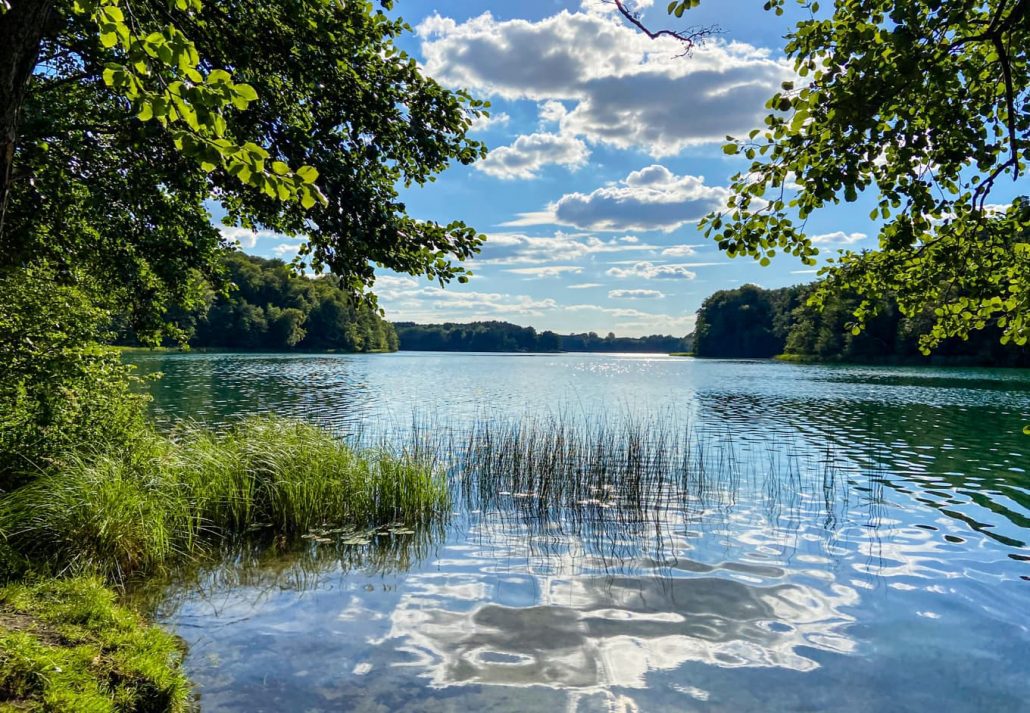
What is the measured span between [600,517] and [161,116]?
9.38 metres

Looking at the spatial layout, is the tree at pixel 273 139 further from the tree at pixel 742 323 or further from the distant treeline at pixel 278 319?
the tree at pixel 742 323

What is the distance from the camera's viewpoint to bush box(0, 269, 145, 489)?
294 inches

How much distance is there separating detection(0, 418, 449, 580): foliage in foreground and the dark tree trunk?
4.70 metres

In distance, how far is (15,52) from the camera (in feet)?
10.9

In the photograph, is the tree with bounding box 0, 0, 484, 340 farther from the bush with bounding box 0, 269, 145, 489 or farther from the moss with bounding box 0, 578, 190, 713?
the moss with bounding box 0, 578, 190, 713

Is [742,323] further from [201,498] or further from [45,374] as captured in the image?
[45,374]

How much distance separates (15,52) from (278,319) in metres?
123

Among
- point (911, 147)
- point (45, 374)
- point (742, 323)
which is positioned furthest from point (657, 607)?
point (742, 323)

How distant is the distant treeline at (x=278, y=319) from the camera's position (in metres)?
112

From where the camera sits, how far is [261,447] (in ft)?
32.8

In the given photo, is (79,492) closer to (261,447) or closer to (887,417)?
(261,447)

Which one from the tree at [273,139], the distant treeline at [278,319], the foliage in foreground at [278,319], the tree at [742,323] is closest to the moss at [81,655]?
the tree at [273,139]

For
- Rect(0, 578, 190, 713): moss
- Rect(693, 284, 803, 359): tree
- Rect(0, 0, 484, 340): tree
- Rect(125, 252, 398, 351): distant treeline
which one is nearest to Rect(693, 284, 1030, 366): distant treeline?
Rect(693, 284, 803, 359): tree

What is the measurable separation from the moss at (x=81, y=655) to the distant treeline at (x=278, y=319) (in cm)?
10150
